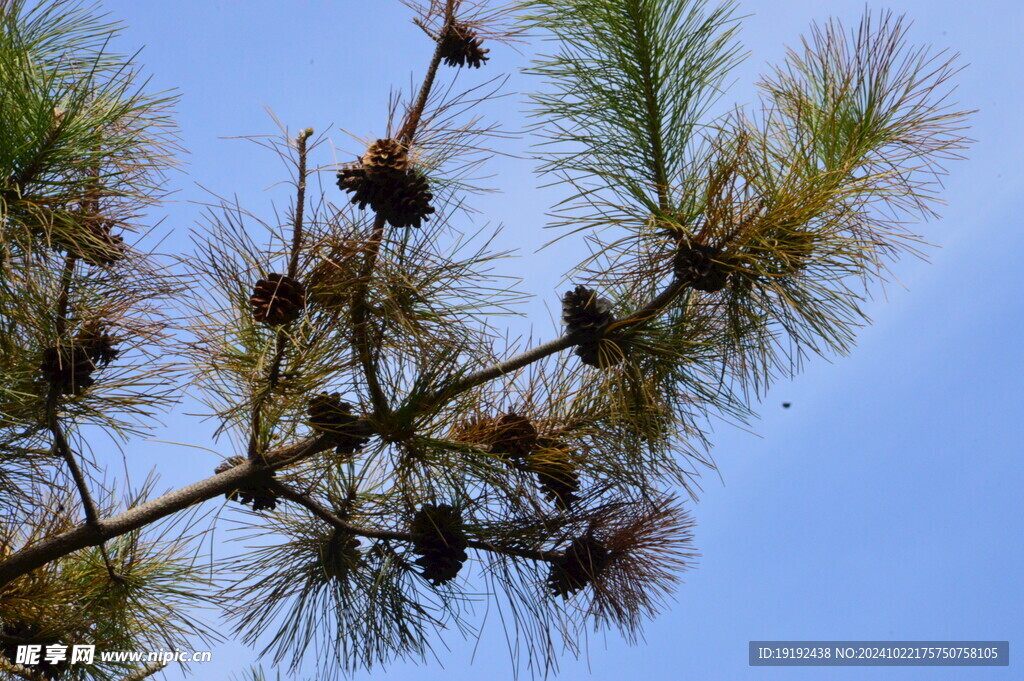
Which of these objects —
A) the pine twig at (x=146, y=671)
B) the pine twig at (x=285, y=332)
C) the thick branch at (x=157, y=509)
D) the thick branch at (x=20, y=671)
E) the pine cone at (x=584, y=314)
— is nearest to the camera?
the pine twig at (x=285, y=332)

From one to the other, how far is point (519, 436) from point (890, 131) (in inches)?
35.2

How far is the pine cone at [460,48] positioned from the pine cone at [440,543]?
827 millimetres

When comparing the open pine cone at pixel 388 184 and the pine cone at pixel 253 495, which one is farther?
the pine cone at pixel 253 495

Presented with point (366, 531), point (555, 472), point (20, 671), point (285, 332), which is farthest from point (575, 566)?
point (20, 671)

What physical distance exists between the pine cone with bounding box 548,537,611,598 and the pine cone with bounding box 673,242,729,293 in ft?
1.65

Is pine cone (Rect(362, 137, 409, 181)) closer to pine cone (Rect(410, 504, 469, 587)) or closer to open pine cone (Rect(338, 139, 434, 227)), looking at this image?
open pine cone (Rect(338, 139, 434, 227))

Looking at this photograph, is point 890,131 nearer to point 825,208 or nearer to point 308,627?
point 825,208

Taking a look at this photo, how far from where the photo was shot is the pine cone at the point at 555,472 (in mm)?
1621

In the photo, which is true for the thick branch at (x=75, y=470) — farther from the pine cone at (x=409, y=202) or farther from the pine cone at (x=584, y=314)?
the pine cone at (x=584, y=314)

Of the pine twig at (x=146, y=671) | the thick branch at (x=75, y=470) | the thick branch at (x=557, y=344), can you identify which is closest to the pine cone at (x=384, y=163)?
the thick branch at (x=557, y=344)

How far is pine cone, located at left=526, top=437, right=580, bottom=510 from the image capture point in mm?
1621

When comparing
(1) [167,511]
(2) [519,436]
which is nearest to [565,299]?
(2) [519,436]

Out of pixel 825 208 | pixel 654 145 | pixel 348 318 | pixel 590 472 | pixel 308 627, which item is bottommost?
pixel 308 627

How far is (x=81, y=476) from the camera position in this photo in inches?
63.9
